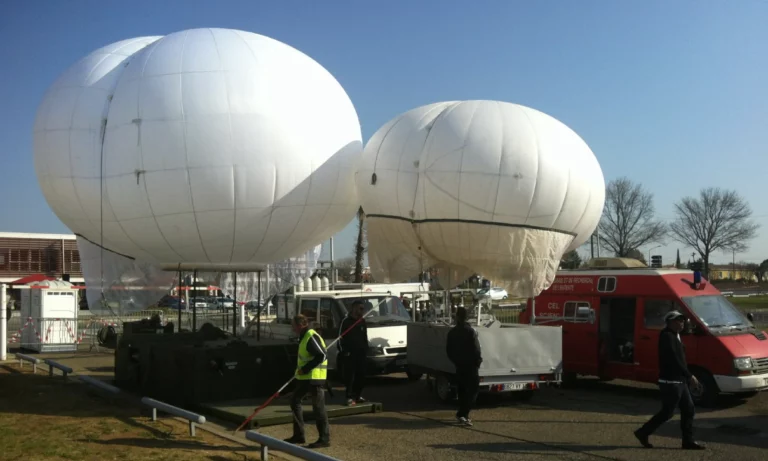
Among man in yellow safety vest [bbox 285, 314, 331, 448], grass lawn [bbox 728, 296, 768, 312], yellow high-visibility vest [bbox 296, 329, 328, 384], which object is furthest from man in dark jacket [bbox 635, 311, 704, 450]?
grass lawn [bbox 728, 296, 768, 312]

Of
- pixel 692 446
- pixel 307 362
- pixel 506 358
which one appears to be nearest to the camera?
pixel 692 446

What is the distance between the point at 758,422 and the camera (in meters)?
9.88

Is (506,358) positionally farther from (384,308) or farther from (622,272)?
(384,308)

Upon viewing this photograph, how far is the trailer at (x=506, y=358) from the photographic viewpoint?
10.7 m

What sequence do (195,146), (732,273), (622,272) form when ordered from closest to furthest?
(195,146), (622,272), (732,273)

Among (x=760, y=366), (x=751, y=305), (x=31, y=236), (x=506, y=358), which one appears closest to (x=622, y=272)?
(x=760, y=366)

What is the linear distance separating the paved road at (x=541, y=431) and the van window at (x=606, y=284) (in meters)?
1.88

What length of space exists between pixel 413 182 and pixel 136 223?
396cm

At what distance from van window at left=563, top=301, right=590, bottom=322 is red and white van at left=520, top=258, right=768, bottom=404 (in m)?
0.01

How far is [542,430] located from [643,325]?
12.0 ft

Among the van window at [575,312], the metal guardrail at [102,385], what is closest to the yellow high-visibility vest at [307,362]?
the metal guardrail at [102,385]

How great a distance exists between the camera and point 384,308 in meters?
15.1

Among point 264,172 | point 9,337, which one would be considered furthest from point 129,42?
point 9,337

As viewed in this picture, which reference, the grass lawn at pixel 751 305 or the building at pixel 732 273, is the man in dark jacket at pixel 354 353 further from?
the building at pixel 732 273
